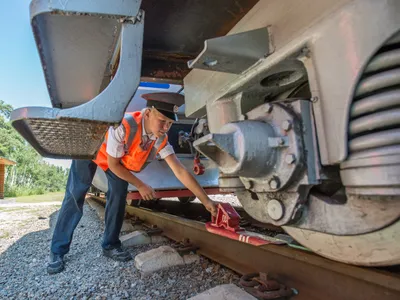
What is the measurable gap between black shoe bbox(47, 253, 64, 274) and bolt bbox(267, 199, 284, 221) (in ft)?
6.38

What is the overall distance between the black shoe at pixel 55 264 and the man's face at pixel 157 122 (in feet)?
4.27

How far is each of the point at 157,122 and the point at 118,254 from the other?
3.79 feet

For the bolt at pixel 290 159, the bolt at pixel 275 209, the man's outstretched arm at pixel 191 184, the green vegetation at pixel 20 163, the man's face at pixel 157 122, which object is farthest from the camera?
the green vegetation at pixel 20 163

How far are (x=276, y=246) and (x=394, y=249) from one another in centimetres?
70

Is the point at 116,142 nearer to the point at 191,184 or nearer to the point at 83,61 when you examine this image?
the point at 191,184

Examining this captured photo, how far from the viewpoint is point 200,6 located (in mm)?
1454

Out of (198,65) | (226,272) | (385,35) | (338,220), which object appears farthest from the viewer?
(226,272)

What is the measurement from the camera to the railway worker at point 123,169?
2395 mm

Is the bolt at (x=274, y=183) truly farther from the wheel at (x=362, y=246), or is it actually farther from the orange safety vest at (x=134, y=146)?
the orange safety vest at (x=134, y=146)

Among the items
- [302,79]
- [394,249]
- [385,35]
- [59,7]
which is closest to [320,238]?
[394,249]

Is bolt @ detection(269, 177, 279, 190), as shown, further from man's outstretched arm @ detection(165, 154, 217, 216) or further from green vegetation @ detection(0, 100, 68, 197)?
green vegetation @ detection(0, 100, 68, 197)

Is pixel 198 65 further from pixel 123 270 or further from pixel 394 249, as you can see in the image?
pixel 123 270

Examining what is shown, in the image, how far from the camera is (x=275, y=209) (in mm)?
1061

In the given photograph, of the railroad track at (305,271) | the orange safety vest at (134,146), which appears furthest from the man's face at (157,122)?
the railroad track at (305,271)
